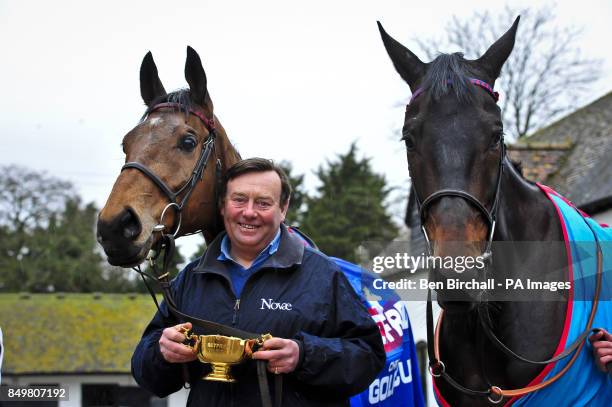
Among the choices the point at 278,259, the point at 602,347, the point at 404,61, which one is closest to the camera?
the point at 278,259

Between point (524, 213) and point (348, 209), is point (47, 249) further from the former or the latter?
point (524, 213)

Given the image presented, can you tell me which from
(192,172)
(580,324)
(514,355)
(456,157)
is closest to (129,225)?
(192,172)

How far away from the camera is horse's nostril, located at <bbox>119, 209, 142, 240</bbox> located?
128 inches

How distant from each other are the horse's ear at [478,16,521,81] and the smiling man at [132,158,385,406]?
1.25 m

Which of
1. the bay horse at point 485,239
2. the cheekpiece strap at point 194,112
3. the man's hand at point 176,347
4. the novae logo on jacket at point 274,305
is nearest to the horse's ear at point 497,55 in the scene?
the bay horse at point 485,239

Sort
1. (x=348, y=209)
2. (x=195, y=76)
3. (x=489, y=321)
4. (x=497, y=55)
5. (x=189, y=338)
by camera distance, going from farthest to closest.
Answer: (x=348, y=209), (x=195, y=76), (x=497, y=55), (x=489, y=321), (x=189, y=338)

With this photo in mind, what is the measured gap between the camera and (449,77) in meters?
3.40

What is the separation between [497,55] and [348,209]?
35.6 meters

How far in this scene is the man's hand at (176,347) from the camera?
2949 mm

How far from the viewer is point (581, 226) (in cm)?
370

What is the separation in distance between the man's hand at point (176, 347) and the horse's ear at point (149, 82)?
1.59 metres

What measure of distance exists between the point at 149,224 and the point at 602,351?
2.27 metres

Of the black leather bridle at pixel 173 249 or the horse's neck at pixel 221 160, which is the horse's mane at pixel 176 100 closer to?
the black leather bridle at pixel 173 249

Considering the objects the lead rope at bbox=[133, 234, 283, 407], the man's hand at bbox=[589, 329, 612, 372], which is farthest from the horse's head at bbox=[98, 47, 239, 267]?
the man's hand at bbox=[589, 329, 612, 372]
